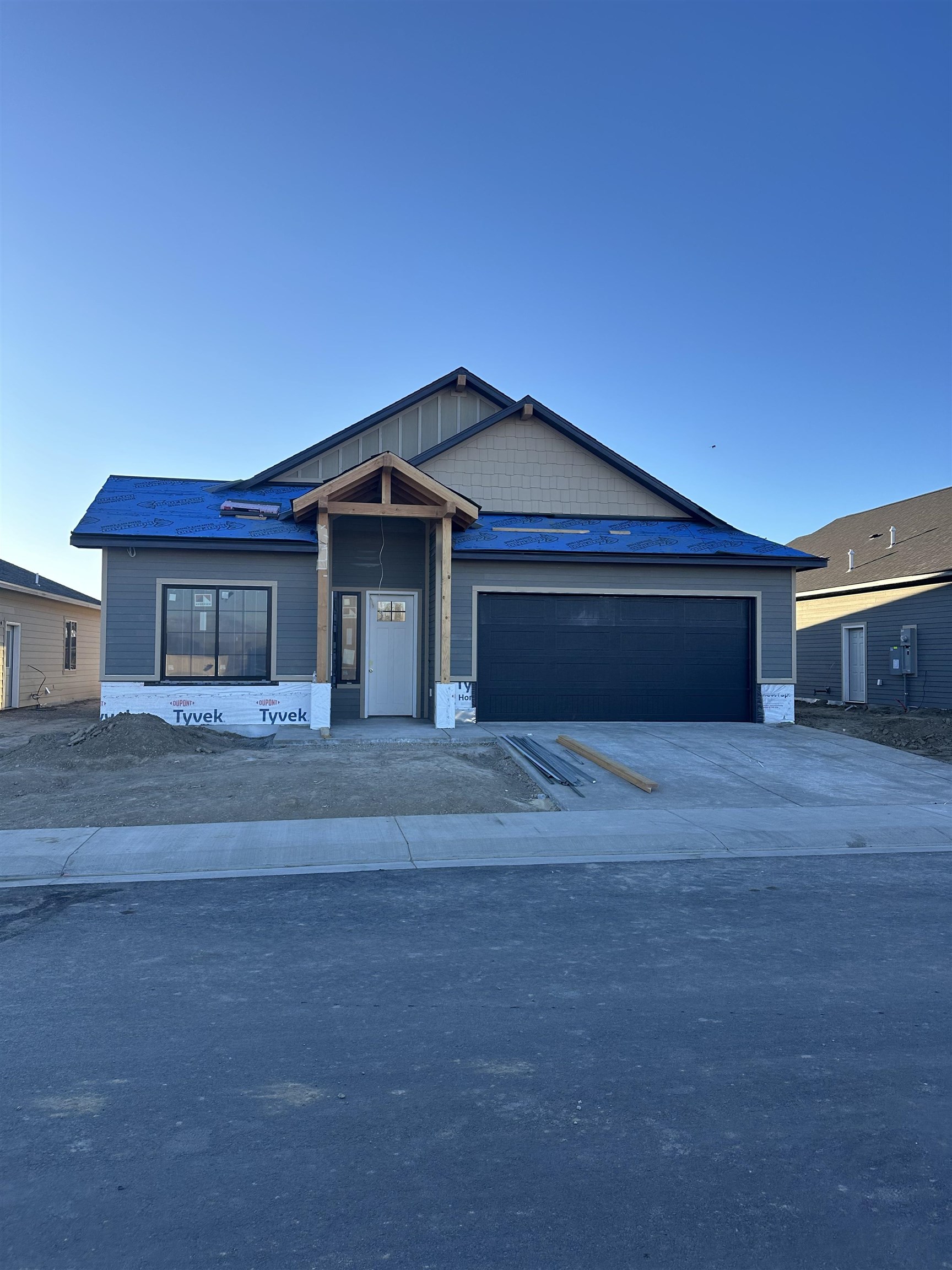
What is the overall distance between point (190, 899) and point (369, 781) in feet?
13.3

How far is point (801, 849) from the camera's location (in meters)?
8.91

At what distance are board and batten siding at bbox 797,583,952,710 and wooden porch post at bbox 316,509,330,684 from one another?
1486 centimetres

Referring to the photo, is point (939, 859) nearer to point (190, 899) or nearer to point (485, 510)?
point (190, 899)

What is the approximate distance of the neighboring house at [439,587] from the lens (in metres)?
15.7

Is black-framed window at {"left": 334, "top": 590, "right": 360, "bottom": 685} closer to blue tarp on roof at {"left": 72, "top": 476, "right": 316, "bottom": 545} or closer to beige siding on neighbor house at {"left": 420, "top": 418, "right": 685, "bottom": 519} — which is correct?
blue tarp on roof at {"left": 72, "top": 476, "right": 316, "bottom": 545}

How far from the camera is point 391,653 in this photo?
17.6 metres

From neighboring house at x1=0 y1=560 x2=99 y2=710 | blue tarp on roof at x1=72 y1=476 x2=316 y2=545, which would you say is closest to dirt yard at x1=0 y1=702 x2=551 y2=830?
blue tarp on roof at x1=72 y1=476 x2=316 y2=545

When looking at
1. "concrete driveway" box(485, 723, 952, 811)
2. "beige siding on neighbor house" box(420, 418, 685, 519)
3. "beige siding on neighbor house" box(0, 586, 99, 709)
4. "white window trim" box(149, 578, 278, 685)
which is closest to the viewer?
"concrete driveway" box(485, 723, 952, 811)

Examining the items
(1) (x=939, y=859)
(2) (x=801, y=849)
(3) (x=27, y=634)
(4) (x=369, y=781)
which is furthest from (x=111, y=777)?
(3) (x=27, y=634)

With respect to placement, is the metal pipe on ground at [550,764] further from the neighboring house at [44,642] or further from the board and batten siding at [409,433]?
the neighboring house at [44,642]

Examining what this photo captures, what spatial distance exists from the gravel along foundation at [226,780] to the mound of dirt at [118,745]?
0.02 m

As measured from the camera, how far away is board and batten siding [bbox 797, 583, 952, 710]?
21.3m

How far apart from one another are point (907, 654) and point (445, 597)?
514 inches

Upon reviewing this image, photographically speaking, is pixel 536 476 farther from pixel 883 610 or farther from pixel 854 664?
pixel 854 664
